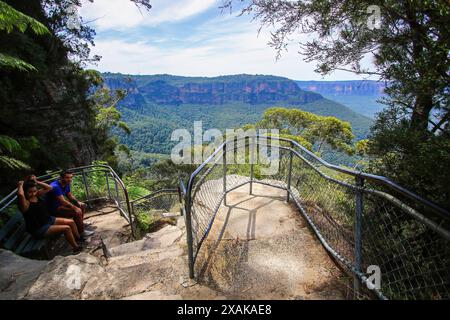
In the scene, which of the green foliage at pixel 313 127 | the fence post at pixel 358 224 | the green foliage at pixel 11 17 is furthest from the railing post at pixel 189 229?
the green foliage at pixel 313 127

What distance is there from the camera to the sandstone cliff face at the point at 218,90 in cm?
16325

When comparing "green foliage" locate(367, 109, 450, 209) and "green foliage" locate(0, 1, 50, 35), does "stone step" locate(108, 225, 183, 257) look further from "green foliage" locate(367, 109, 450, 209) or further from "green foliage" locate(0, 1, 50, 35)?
"green foliage" locate(0, 1, 50, 35)

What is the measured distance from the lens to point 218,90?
174 metres

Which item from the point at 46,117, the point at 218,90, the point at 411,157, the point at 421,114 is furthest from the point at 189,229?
the point at 218,90

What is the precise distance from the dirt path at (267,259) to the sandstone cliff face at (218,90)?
161 meters

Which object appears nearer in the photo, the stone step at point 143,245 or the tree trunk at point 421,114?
the tree trunk at point 421,114

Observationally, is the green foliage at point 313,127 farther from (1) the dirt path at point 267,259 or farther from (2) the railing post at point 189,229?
(2) the railing post at point 189,229

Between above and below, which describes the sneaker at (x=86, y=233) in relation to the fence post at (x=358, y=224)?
below

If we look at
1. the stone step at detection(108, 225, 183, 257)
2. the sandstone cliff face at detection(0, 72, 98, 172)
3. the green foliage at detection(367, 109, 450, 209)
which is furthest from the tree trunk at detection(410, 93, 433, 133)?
the sandstone cliff face at detection(0, 72, 98, 172)

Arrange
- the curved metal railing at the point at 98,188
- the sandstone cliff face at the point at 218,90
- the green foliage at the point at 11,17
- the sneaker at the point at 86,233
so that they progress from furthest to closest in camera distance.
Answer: the sandstone cliff face at the point at 218,90 → the curved metal railing at the point at 98,188 → the sneaker at the point at 86,233 → the green foliage at the point at 11,17

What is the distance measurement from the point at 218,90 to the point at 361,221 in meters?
178

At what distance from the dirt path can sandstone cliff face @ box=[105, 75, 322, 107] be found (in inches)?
6332

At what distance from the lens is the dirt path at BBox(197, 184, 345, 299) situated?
270 cm

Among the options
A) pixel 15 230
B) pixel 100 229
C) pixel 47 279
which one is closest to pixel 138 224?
pixel 100 229
